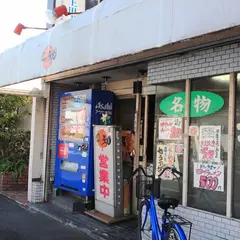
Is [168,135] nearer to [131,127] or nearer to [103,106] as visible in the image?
[131,127]

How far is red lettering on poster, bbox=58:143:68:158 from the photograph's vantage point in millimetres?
8062

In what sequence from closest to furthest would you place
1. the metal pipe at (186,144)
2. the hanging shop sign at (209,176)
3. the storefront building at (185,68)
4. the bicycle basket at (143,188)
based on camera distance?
the storefront building at (185,68)
the hanging shop sign at (209,176)
the metal pipe at (186,144)
the bicycle basket at (143,188)

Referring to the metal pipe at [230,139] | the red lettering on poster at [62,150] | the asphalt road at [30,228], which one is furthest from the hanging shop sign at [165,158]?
the red lettering on poster at [62,150]

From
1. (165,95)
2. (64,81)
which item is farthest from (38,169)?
(165,95)

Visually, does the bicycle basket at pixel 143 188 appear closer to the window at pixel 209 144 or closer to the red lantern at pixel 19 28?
the window at pixel 209 144

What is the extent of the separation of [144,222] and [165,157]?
102 cm

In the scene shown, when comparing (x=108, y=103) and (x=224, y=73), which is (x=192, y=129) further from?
(x=108, y=103)

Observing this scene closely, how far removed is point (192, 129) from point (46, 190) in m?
4.91

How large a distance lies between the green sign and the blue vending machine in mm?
2399

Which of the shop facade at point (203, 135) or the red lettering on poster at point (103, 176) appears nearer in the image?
the shop facade at point (203, 135)

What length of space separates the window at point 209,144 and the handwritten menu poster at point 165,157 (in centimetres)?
35

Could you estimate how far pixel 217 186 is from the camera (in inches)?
174

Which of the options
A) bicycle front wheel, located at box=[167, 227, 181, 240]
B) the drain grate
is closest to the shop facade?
bicycle front wheel, located at box=[167, 227, 181, 240]

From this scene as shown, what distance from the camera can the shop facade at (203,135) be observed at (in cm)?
426
